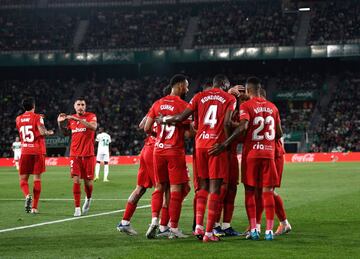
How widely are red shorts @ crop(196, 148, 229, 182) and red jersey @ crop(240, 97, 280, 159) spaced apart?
52 cm

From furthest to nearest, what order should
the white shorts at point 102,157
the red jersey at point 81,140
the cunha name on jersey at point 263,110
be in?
the white shorts at point 102,157, the red jersey at point 81,140, the cunha name on jersey at point 263,110

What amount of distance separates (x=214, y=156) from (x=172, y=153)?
82cm

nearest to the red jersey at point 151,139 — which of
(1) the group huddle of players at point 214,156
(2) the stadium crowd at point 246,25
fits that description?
(1) the group huddle of players at point 214,156

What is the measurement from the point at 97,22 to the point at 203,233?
62876 millimetres

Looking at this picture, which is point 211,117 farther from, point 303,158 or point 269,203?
point 303,158

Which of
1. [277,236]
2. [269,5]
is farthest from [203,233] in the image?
[269,5]

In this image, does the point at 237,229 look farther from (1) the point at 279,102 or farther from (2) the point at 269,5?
(2) the point at 269,5

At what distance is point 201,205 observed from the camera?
39.0 feet

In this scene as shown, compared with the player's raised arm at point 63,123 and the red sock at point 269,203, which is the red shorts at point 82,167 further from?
the red sock at point 269,203

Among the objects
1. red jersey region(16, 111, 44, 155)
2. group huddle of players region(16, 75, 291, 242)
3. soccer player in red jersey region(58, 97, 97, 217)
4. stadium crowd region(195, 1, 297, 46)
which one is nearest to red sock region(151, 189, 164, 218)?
group huddle of players region(16, 75, 291, 242)

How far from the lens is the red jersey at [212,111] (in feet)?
39.0

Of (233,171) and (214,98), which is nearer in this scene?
(214,98)

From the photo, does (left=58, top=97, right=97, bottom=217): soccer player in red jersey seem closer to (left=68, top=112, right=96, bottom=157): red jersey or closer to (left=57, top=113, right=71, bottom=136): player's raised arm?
(left=68, top=112, right=96, bottom=157): red jersey

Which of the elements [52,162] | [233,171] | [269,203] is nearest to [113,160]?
[52,162]
